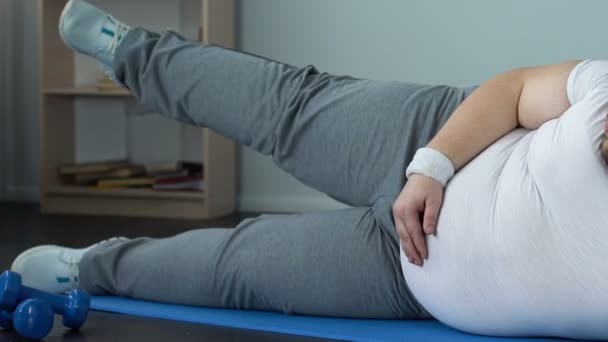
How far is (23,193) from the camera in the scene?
10.8 ft

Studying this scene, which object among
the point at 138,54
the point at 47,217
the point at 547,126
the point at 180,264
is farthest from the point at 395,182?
the point at 47,217

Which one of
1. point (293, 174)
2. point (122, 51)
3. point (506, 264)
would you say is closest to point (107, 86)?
point (122, 51)

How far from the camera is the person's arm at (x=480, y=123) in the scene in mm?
993

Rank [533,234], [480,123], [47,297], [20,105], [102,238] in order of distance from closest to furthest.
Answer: [533,234] < [480,123] < [47,297] < [102,238] < [20,105]

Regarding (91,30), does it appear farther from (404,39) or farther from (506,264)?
(404,39)

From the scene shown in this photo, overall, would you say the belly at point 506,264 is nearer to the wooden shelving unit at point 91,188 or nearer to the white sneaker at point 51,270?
the white sneaker at point 51,270

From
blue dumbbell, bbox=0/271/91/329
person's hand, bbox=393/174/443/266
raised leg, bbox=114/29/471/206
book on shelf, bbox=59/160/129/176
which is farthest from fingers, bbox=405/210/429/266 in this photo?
book on shelf, bbox=59/160/129/176

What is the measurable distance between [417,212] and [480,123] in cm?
14

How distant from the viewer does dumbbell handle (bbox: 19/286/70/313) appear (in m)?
1.13

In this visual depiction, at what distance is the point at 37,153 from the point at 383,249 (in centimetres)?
246

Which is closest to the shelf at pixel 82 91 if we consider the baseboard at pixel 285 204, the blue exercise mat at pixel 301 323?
the baseboard at pixel 285 204

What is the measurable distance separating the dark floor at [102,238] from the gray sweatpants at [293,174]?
0.26 ft

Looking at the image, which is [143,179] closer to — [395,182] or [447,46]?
[447,46]

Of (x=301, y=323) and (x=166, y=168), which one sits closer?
(x=301, y=323)
